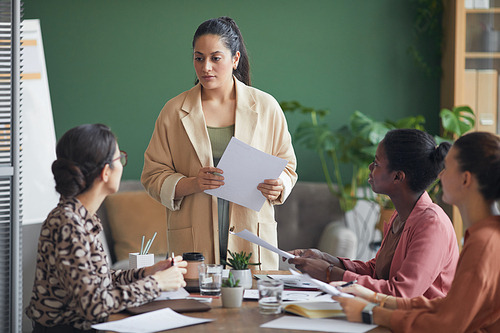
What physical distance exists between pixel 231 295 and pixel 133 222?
2.27m

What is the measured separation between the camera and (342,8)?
3818 millimetres

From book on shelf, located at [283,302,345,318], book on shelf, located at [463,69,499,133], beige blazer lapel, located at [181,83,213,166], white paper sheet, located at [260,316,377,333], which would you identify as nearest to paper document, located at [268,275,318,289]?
book on shelf, located at [283,302,345,318]

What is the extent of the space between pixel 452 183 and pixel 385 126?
7.00 ft

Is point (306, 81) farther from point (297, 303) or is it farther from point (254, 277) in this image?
point (297, 303)

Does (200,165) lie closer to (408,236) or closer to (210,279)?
(210,279)

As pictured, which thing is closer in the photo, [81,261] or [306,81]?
[81,261]

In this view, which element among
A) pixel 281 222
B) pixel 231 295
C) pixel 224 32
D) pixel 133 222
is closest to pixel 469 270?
pixel 231 295

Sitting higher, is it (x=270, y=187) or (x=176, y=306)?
(x=270, y=187)

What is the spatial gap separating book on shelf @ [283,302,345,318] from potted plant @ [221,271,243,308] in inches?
4.8

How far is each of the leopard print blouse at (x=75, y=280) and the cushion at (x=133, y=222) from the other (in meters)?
2.13

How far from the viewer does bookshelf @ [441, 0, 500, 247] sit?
3467 millimetres

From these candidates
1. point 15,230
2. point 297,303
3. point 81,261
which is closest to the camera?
point 81,261

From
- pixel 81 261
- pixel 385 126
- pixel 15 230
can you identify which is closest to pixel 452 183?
pixel 81 261

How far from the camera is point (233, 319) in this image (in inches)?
47.2
